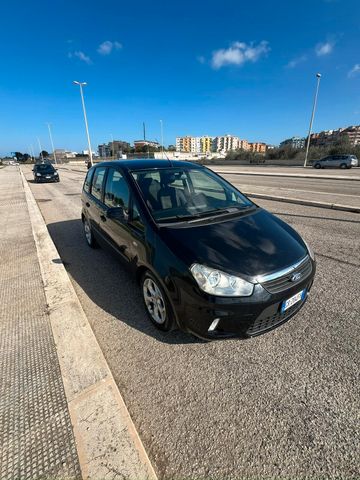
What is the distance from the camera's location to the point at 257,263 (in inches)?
81.7

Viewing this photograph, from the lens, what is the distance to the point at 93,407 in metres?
1.74

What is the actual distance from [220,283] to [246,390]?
33.4 inches

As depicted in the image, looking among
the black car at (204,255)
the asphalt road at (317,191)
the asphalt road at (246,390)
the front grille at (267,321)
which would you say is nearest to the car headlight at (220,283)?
the black car at (204,255)

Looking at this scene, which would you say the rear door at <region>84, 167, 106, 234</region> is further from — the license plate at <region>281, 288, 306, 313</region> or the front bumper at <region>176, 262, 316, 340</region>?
the license plate at <region>281, 288, 306, 313</region>

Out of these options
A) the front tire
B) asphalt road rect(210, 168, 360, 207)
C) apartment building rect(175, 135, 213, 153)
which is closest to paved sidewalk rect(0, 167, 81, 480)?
the front tire

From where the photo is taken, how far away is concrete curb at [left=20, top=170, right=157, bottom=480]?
1417 millimetres

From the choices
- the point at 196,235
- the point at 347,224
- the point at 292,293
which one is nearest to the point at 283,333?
the point at 292,293

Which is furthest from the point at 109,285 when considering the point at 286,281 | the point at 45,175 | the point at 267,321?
the point at 45,175

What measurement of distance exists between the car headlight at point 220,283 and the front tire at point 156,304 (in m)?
0.44

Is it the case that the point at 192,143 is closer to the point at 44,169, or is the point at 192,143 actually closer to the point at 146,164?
the point at 44,169

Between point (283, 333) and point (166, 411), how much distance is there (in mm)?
1353

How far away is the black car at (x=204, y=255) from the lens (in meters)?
1.96

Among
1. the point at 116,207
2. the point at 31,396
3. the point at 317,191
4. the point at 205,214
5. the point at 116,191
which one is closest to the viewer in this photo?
the point at 31,396

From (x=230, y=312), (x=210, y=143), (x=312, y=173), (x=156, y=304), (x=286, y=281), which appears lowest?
(x=312, y=173)
